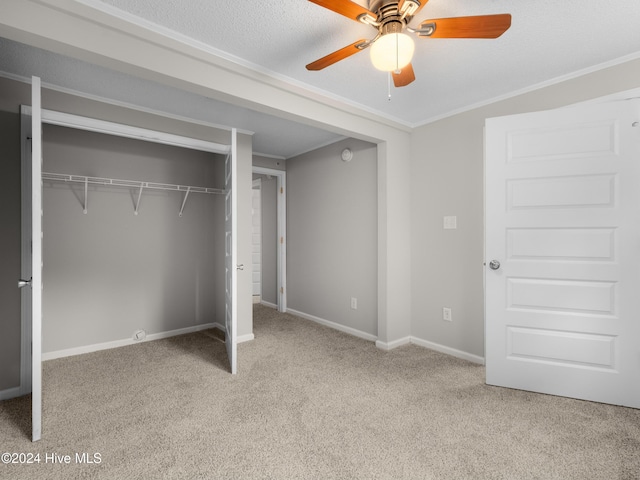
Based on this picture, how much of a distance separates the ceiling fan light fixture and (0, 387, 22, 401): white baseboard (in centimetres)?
331

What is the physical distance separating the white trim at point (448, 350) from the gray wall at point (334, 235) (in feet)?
1.60

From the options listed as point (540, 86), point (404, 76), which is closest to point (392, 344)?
point (404, 76)

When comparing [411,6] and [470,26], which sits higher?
[411,6]

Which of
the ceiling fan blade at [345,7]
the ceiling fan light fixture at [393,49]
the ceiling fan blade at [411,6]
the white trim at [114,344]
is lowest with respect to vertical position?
the white trim at [114,344]

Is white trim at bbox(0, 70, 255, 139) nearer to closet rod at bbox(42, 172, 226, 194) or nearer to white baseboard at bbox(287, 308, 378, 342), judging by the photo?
closet rod at bbox(42, 172, 226, 194)

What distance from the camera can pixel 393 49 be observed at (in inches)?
61.0

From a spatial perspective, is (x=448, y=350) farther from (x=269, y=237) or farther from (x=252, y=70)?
(x=269, y=237)

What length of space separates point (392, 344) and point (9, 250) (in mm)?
3331

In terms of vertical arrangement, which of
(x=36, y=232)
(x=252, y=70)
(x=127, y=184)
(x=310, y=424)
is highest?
(x=252, y=70)

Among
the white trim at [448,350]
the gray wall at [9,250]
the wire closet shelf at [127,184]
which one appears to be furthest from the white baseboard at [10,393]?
the white trim at [448,350]

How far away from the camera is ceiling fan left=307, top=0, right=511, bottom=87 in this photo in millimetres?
1416

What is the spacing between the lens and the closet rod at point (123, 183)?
299cm

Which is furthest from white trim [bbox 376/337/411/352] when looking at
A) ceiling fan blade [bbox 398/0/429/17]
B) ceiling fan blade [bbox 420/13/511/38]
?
ceiling fan blade [bbox 398/0/429/17]

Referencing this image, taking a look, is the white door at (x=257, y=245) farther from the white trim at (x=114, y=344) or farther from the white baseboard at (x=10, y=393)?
the white baseboard at (x=10, y=393)
